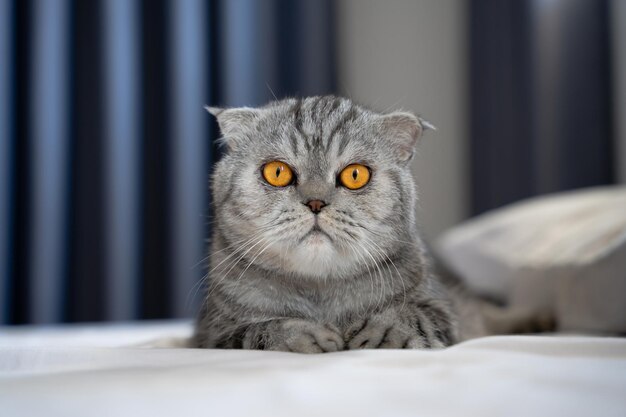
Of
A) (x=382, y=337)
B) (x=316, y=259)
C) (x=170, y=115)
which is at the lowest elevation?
(x=382, y=337)

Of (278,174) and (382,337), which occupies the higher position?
(278,174)

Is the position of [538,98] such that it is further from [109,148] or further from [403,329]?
[403,329]

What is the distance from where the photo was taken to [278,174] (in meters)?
1.06

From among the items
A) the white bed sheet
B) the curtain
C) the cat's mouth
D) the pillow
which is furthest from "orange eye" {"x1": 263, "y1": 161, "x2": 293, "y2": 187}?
the curtain

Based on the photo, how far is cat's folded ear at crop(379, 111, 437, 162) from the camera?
1.16 meters

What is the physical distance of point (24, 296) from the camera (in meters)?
2.77

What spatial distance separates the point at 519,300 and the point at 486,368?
3.43 feet

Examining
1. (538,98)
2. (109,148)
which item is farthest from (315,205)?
(538,98)

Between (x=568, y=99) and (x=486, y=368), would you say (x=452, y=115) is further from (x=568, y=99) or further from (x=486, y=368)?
(x=486, y=368)

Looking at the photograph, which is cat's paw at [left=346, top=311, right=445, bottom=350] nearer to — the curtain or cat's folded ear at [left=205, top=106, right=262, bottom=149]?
cat's folded ear at [left=205, top=106, right=262, bottom=149]

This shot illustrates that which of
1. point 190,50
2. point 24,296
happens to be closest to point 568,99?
point 190,50

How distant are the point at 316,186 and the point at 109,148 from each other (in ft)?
7.05

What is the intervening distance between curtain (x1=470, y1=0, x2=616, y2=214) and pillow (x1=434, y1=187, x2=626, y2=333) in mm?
909

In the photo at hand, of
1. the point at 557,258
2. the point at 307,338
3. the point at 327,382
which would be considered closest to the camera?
the point at 327,382
